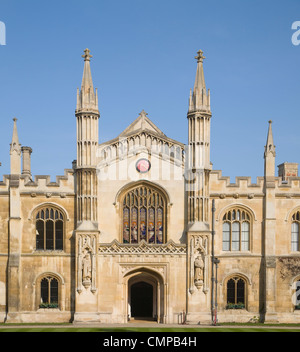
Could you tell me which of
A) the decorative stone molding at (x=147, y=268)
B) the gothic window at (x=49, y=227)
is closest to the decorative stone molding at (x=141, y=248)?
the decorative stone molding at (x=147, y=268)

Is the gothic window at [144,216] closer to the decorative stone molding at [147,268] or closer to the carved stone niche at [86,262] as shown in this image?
the decorative stone molding at [147,268]

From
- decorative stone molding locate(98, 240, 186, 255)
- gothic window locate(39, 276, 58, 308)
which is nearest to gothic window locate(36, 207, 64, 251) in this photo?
gothic window locate(39, 276, 58, 308)

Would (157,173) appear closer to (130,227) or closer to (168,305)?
(130,227)

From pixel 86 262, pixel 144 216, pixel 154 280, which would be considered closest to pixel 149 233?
pixel 144 216

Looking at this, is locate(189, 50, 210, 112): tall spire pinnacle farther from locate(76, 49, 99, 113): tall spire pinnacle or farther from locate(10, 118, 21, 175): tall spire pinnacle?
locate(10, 118, 21, 175): tall spire pinnacle

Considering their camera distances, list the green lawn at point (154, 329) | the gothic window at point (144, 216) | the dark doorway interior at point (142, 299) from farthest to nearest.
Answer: the dark doorway interior at point (142, 299) < the gothic window at point (144, 216) < the green lawn at point (154, 329)

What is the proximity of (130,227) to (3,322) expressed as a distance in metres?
9.78

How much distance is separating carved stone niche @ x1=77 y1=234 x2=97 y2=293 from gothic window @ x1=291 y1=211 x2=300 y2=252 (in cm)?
1277

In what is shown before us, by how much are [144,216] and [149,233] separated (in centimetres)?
112

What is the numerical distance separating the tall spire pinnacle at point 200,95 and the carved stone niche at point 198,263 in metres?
8.19

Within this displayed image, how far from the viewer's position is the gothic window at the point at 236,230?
42156 millimetres

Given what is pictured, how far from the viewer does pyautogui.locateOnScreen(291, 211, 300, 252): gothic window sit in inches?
1671
